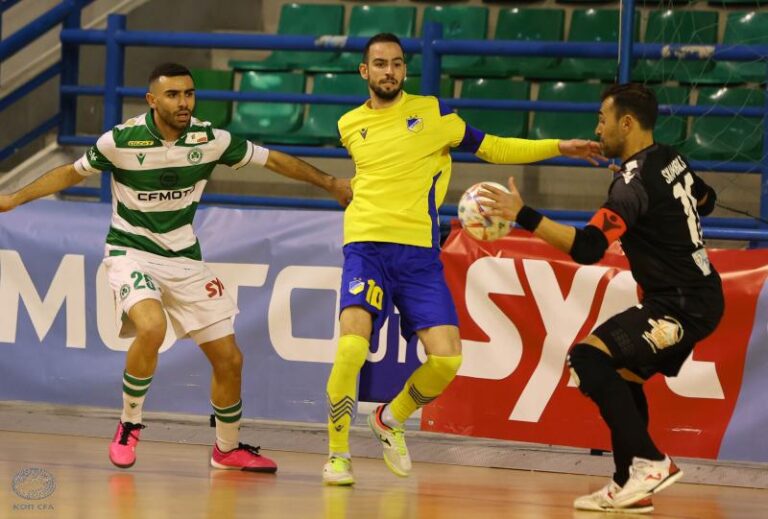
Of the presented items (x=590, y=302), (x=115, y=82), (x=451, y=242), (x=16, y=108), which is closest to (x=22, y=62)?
(x=16, y=108)

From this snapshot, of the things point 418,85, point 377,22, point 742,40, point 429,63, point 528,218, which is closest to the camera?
point 528,218

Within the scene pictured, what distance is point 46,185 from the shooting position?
7129mm

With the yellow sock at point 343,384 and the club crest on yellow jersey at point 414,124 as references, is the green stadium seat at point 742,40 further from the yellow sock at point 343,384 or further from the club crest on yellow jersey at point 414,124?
the yellow sock at point 343,384

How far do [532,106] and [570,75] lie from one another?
1669mm

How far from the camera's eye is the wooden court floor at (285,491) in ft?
18.6

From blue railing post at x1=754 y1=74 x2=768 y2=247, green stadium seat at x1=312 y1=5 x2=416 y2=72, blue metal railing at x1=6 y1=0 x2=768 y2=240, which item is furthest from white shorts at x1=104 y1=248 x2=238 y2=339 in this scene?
green stadium seat at x1=312 y1=5 x2=416 y2=72

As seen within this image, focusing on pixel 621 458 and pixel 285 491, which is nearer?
pixel 621 458

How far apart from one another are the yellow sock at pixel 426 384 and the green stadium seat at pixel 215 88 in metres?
5.42

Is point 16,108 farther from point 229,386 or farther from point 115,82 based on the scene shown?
point 229,386

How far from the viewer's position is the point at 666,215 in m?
6.09

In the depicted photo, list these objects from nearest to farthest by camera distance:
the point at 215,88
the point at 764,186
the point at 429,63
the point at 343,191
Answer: the point at 343,191
the point at 764,186
the point at 429,63
the point at 215,88

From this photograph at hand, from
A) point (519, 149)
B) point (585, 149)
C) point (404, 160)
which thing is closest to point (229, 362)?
point (404, 160)

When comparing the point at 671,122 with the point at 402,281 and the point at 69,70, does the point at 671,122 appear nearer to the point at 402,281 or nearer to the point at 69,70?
the point at 402,281

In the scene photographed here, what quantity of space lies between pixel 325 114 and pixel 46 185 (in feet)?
15.3
